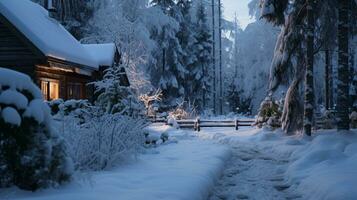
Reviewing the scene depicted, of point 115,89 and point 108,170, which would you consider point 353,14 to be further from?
point 108,170

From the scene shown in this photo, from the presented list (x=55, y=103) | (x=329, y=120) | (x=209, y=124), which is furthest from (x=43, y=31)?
(x=209, y=124)

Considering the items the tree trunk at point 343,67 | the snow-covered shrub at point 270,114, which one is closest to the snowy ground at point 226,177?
the tree trunk at point 343,67

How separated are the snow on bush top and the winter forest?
18mm

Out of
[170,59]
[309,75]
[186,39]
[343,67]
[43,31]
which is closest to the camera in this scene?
[343,67]

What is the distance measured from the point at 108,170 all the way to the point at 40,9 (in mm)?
11886

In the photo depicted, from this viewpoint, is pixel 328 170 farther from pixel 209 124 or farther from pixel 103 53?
pixel 209 124

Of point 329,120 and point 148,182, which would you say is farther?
point 329,120

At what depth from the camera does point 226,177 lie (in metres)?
10.9

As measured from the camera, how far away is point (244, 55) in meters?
46.4

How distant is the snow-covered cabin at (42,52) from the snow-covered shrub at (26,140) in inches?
320

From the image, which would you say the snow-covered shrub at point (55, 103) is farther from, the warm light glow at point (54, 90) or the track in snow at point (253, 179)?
the warm light glow at point (54, 90)

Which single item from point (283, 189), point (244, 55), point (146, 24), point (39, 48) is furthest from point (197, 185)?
point (244, 55)

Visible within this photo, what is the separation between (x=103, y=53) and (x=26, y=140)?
48.8 feet

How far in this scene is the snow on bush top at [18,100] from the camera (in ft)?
21.2
